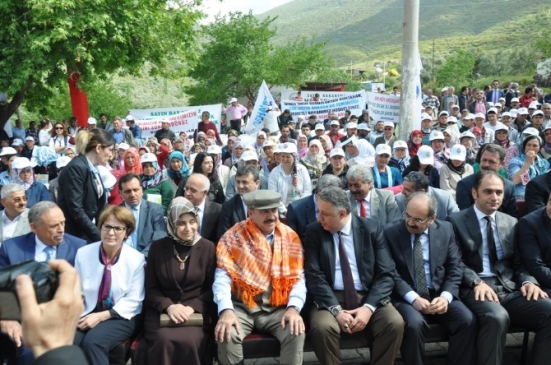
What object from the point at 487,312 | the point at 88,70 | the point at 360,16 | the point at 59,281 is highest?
the point at 360,16

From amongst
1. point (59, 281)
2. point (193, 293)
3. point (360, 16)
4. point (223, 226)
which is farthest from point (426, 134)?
point (360, 16)

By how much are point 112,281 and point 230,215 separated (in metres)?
1.47

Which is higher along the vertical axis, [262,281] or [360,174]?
[360,174]

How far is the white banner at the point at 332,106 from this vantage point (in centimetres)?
1403

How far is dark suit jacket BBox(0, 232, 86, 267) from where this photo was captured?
4.24m

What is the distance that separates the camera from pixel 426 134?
10.7m

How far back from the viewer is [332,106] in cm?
1436

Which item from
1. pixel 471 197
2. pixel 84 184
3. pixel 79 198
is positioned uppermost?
pixel 84 184

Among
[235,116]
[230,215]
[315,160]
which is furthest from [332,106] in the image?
[230,215]

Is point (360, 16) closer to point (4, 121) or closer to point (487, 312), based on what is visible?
point (4, 121)

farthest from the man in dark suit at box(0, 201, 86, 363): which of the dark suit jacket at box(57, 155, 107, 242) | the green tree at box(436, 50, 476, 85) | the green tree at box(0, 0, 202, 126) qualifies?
the green tree at box(436, 50, 476, 85)

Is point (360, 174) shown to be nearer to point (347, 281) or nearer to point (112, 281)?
point (347, 281)

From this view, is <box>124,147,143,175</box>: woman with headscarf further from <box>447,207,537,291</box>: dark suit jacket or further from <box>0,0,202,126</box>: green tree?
<box>447,207,537,291</box>: dark suit jacket

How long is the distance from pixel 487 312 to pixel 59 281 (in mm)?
3520
